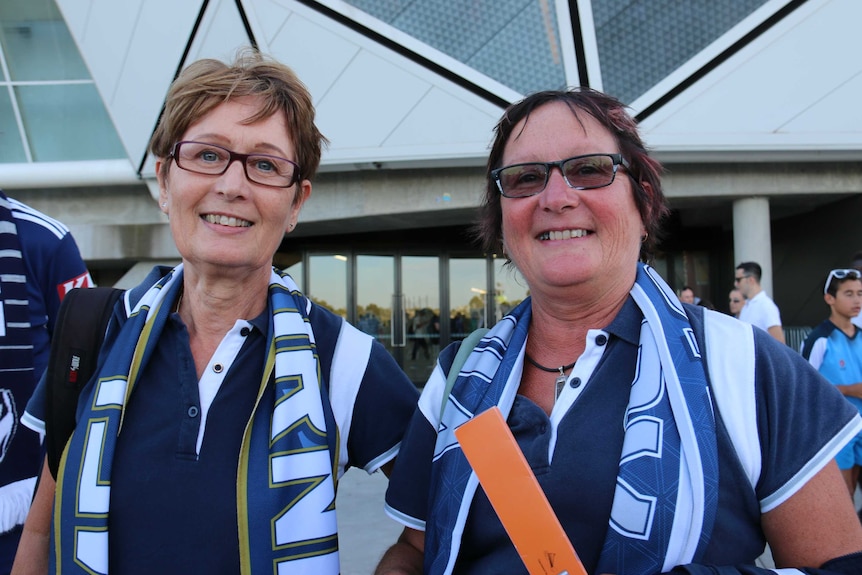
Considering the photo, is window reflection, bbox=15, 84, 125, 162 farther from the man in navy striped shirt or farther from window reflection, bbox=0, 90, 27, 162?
the man in navy striped shirt

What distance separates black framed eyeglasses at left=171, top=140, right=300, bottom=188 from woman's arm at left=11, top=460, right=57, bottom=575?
0.90m

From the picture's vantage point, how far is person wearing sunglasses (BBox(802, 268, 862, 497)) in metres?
3.77

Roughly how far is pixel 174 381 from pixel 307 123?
0.81m

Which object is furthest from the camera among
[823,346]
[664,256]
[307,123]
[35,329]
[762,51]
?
[664,256]

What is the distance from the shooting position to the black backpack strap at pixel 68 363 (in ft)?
5.03

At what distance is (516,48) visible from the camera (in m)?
9.16

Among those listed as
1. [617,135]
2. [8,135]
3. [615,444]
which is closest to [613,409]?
[615,444]

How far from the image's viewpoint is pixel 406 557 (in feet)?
4.90

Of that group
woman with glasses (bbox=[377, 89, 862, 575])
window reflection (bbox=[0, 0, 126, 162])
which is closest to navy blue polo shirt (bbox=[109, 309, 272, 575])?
woman with glasses (bbox=[377, 89, 862, 575])

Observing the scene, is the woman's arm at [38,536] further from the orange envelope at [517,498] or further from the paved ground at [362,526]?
the paved ground at [362,526]

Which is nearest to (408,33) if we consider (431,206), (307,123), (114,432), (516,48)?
(516,48)

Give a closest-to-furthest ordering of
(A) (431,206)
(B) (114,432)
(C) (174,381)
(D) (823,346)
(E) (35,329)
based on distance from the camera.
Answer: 1. (B) (114,432)
2. (C) (174,381)
3. (E) (35,329)
4. (D) (823,346)
5. (A) (431,206)

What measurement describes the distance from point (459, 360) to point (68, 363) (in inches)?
41.5

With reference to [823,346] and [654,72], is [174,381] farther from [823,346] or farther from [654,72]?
[654,72]
